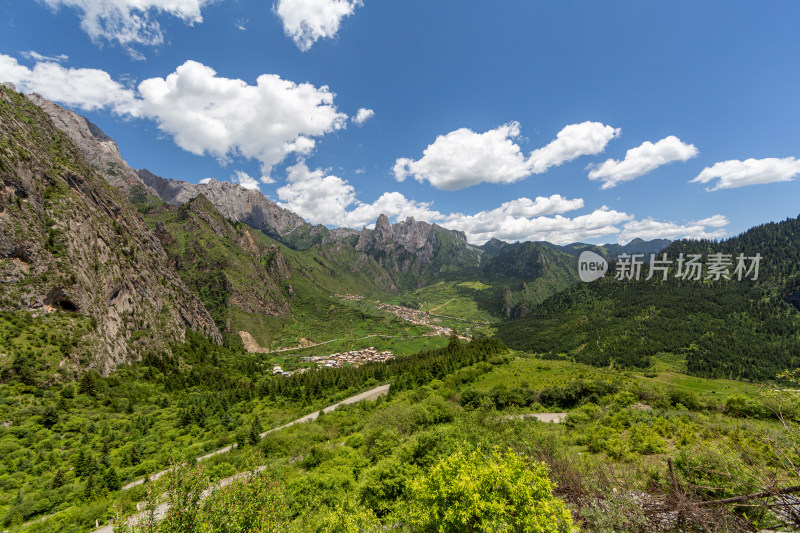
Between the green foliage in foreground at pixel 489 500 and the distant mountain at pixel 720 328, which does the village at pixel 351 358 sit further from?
the green foliage in foreground at pixel 489 500

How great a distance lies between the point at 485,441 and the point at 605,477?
11559 mm

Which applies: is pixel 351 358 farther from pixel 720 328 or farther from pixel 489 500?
pixel 720 328

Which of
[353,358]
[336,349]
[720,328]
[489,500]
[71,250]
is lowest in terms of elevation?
[336,349]

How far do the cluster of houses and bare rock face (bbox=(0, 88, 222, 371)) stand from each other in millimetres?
64829

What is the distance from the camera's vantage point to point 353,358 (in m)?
163

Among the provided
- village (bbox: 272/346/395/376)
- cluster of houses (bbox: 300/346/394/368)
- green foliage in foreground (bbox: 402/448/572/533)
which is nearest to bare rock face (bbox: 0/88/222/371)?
village (bbox: 272/346/395/376)

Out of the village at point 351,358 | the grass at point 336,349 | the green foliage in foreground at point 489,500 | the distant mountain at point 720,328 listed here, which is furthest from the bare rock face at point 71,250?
the distant mountain at point 720,328

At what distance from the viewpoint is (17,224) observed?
72.1 meters

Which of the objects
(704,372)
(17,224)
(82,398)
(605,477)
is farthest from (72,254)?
(704,372)

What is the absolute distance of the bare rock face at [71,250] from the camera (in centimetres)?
7169

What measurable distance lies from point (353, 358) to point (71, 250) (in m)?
121

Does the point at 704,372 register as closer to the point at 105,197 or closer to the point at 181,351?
the point at 181,351

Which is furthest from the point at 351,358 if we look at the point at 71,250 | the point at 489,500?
the point at 489,500

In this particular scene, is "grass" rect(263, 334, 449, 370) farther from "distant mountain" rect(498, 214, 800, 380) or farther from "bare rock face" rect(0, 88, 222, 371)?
"distant mountain" rect(498, 214, 800, 380)
